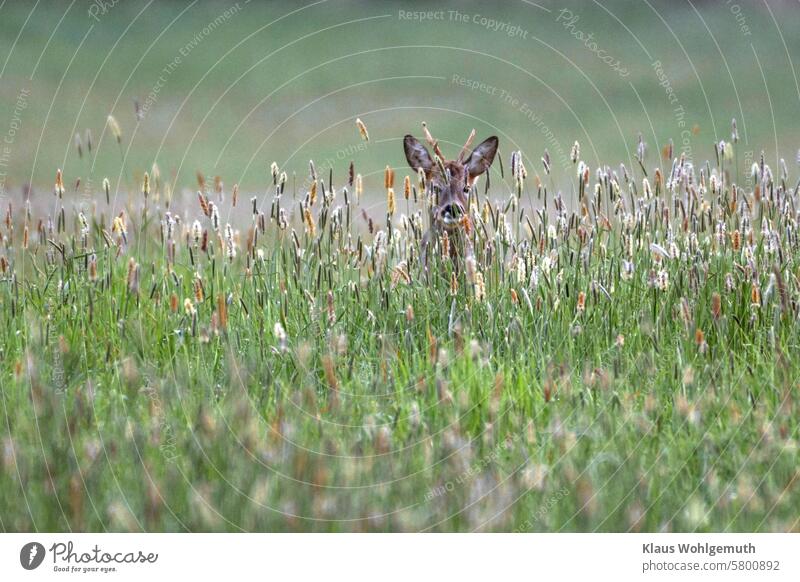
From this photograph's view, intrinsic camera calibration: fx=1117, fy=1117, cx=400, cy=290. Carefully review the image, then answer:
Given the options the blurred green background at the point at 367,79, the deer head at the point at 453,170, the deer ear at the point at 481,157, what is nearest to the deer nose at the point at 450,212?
the deer head at the point at 453,170

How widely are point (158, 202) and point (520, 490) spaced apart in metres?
3.20

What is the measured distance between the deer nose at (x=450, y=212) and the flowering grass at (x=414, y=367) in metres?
0.93

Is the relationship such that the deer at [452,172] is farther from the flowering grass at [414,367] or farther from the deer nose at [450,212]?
the flowering grass at [414,367]

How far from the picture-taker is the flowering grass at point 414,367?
15.5ft

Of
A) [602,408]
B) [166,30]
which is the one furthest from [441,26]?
[602,408]

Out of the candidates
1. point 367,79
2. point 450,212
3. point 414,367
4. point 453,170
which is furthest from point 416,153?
point 414,367

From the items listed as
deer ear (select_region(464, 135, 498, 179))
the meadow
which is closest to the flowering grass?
the meadow

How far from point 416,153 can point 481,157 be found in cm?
47

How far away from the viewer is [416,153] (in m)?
8.02

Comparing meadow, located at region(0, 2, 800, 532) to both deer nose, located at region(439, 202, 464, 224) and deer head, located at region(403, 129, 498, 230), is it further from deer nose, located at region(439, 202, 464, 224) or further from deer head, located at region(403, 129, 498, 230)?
deer nose, located at region(439, 202, 464, 224)

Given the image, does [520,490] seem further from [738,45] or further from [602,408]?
[738,45]

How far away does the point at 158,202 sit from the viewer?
22.4 ft

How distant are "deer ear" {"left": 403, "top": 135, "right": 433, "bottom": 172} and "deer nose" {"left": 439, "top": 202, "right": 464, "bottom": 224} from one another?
31 cm

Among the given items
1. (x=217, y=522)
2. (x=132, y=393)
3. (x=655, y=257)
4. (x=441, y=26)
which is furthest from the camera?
(x=441, y=26)
